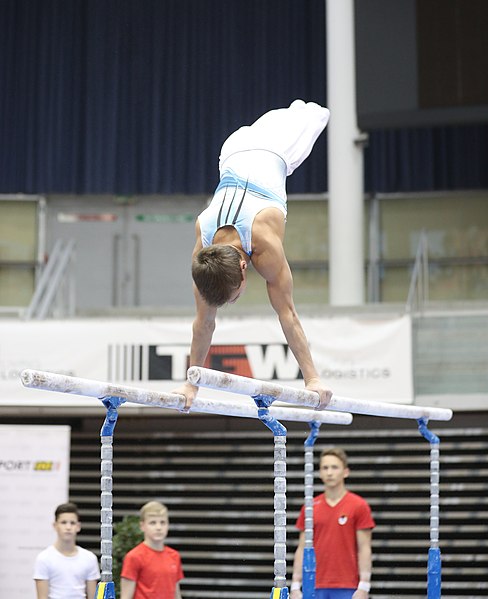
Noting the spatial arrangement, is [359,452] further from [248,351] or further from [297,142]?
[297,142]

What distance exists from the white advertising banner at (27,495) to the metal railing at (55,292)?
4.41 ft

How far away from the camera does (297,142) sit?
5.16 meters

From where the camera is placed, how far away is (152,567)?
21.2 feet

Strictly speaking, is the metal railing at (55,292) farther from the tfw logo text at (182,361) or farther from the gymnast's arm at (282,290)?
the gymnast's arm at (282,290)

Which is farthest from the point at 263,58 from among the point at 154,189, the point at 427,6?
the point at 427,6

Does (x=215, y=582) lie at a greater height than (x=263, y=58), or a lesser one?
lesser

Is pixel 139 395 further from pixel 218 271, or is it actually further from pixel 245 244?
pixel 245 244

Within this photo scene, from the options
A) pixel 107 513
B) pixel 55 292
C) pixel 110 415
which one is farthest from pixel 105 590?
pixel 55 292

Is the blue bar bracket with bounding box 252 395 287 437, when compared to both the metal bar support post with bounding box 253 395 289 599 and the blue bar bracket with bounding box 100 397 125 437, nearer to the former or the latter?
the metal bar support post with bounding box 253 395 289 599

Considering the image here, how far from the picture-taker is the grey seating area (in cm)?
1020

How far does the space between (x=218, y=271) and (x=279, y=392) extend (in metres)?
0.54

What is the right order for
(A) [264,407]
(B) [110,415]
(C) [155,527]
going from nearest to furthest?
(B) [110,415] < (A) [264,407] < (C) [155,527]

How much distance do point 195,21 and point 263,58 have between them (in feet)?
3.60

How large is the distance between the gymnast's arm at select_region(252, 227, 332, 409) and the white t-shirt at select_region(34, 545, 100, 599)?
8.91ft
